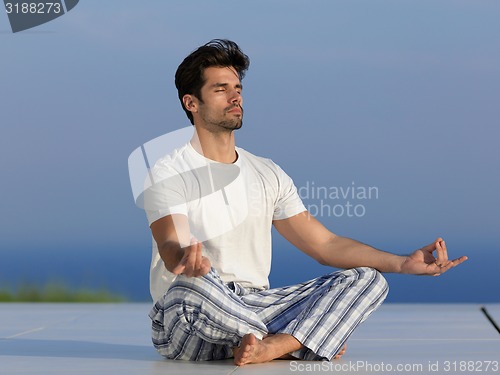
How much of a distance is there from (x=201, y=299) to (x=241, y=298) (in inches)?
10.9

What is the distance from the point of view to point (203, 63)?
3.69 meters

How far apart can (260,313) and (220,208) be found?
397 millimetres

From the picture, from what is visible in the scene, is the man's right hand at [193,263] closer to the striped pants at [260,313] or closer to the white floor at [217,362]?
the striped pants at [260,313]

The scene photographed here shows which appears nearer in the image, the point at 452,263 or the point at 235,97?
the point at 452,263

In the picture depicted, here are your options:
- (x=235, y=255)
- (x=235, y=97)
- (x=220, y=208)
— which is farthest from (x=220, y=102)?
(x=235, y=255)

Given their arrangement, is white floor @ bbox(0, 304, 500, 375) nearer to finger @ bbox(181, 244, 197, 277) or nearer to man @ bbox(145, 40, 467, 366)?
man @ bbox(145, 40, 467, 366)

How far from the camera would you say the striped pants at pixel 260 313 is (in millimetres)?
3266

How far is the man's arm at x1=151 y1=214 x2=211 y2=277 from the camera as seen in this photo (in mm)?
2971

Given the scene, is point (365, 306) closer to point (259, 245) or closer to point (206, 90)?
point (259, 245)

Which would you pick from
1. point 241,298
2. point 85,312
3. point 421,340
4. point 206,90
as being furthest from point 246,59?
point 85,312

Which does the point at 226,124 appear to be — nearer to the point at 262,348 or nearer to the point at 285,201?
the point at 285,201

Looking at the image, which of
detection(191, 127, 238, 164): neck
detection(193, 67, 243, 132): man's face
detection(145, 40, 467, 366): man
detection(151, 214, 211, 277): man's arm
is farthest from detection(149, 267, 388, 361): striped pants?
detection(193, 67, 243, 132): man's face

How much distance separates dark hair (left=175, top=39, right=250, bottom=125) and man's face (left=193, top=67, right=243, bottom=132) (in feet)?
0.09

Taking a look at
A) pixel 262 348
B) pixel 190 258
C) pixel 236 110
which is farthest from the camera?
pixel 236 110
